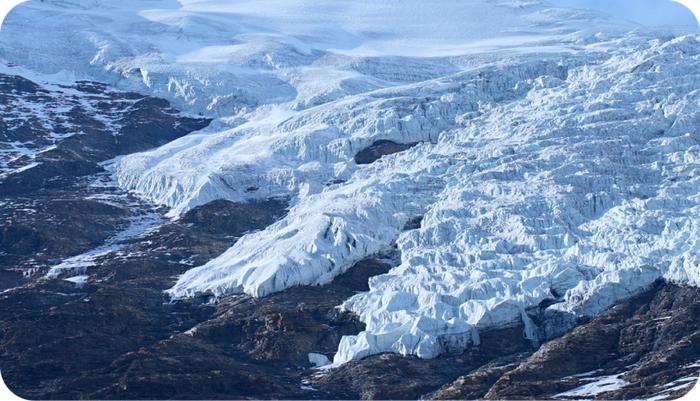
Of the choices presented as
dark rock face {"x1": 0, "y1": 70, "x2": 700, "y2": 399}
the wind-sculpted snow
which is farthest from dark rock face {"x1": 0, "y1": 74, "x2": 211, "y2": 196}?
the wind-sculpted snow

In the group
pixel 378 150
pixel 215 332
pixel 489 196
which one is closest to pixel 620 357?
pixel 489 196

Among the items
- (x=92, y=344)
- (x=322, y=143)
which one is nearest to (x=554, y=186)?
(x=322, y=143)

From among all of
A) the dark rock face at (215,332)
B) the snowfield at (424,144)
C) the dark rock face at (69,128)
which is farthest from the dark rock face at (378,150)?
the dark rock face at (69,128)

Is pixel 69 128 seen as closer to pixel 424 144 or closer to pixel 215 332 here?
pixel 424 144

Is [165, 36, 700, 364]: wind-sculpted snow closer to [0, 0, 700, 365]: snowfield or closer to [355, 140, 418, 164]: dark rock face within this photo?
[0, 0, 700, 365]: snowfield

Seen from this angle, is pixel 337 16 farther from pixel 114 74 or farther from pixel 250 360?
pixel 250 360
